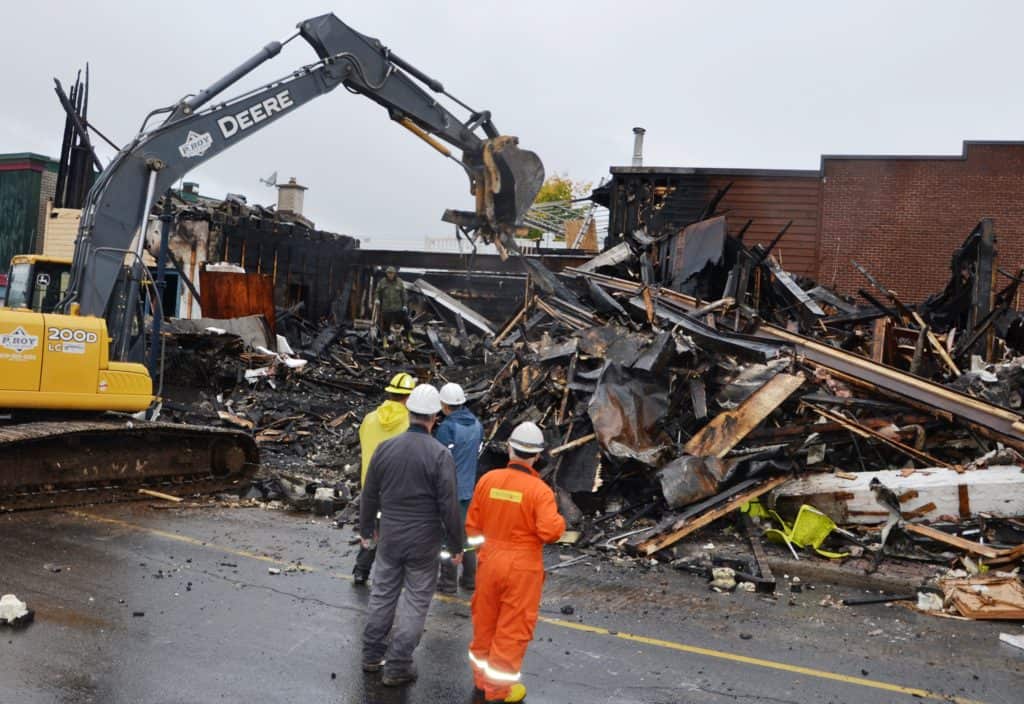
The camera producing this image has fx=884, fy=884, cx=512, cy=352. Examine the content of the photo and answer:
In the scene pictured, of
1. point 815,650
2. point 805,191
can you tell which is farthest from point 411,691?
point 805,191

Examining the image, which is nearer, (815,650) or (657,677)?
(657,677)

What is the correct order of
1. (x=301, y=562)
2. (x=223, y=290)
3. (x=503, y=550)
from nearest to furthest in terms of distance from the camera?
(x=503, y=550), (x=301, y=562), (x=223, y=290)

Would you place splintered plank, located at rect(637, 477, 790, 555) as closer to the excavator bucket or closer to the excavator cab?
the excavator bucket

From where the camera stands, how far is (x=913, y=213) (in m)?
22.4

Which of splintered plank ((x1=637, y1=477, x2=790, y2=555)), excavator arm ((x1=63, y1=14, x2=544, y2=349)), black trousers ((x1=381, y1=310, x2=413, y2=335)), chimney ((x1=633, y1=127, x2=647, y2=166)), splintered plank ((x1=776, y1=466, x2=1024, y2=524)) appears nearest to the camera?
splintered plank ((x1=637, y1=477, x2=790, y2=555))

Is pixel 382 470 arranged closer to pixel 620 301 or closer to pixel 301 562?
pixel 301 562

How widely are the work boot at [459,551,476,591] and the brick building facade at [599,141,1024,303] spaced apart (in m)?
16.2

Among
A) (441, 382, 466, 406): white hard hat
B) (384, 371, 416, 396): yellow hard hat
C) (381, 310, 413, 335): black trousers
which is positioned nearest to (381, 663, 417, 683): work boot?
(384, 371, 416, 396): yellow hard hat

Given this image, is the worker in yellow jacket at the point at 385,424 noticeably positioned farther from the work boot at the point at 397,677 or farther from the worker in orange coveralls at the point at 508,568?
the worker in orange coveralls at the point at 508,568

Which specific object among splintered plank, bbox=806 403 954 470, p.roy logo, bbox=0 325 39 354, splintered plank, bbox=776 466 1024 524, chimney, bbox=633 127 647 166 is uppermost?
chimney, bbox=633 127 647 166

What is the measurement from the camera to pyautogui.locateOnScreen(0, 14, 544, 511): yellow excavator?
31.1 ft

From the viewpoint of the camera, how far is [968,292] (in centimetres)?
1499

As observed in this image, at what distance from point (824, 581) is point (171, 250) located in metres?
17.9

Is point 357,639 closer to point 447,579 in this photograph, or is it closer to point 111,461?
point 447,579
